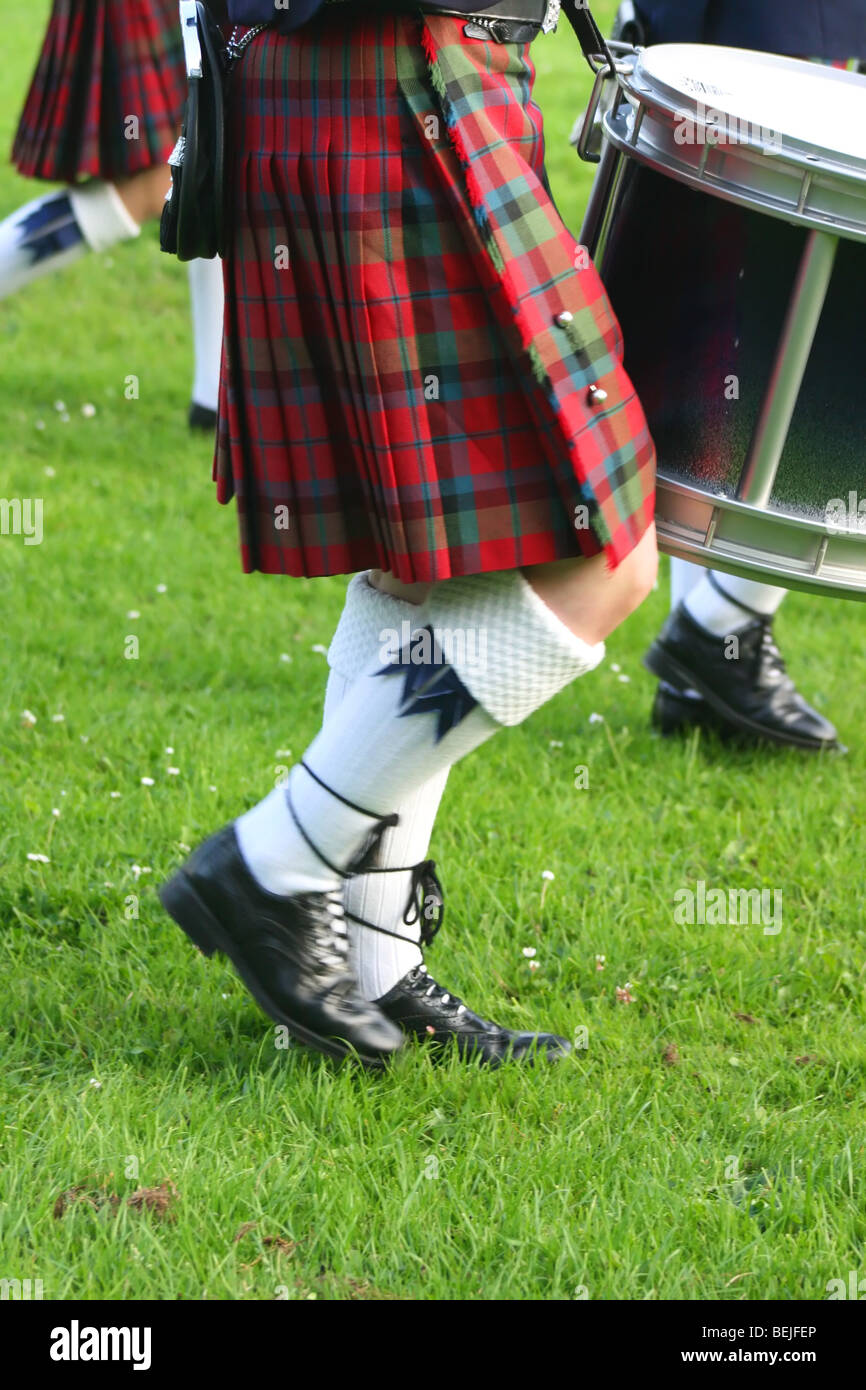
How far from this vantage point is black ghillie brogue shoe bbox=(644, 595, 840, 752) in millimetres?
3080

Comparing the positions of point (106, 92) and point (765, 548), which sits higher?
point (106, 92)

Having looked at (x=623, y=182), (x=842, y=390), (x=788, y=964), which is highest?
(x=623, y=182)

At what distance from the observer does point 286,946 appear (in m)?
1.95

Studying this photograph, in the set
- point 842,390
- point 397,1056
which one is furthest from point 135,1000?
point 842,390

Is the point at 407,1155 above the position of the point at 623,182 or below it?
below

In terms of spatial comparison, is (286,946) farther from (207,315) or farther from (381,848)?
(207,315)

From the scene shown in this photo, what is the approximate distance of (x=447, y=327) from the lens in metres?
1.64

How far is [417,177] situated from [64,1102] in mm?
1177

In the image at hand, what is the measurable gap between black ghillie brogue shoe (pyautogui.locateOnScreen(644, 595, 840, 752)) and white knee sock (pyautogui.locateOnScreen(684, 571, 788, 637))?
0.01m

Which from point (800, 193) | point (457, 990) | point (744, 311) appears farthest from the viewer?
point (457, 990)

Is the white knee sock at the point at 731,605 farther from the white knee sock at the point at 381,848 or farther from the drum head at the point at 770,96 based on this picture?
the white knee sock at the point at 381,848

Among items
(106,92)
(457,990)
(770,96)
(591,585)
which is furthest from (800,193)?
(106,92)

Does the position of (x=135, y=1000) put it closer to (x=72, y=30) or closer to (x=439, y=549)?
(x=439, y=549)

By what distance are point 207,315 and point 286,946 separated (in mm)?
3141
